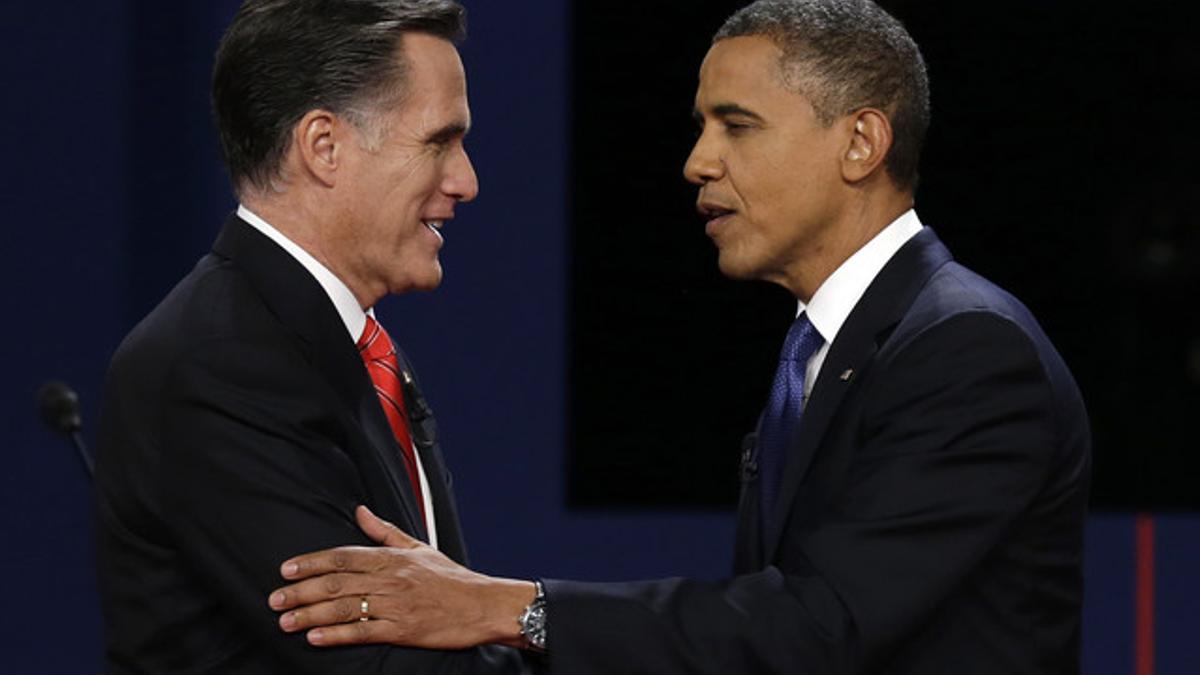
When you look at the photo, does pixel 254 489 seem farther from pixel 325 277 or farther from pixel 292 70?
pixel 292 70

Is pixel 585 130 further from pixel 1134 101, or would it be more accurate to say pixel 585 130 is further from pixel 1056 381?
pixel 1056 381

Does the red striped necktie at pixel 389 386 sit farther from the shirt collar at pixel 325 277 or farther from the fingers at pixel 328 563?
the fingers at pixel 328 563

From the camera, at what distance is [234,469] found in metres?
1.94

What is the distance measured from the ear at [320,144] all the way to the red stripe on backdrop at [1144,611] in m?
2.40

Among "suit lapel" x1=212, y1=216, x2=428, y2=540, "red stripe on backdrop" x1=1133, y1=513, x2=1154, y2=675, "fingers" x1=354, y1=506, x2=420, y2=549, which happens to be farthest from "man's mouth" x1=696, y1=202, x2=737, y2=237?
"red stripe on backdrop" x1=1133, y1=513, x2=1154, y2=675

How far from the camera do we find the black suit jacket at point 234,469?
194 cm

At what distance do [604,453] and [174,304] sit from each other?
2.02 meters

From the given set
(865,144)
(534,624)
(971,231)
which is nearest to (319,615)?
(534,624)

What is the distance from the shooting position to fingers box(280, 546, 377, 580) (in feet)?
6.30

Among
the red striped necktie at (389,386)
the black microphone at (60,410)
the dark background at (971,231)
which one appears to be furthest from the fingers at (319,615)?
the dark background at (971,231)

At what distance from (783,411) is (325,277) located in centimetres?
55

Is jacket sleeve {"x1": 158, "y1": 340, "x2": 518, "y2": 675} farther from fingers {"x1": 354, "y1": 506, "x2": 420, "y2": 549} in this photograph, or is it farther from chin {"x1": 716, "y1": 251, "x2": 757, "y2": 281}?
chin {"x1": 716, "y1": 251, "x2": 757, "y2": 281}

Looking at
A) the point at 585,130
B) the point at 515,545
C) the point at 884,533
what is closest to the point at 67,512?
the point at 515,545

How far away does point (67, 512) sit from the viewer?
13.3 feet
